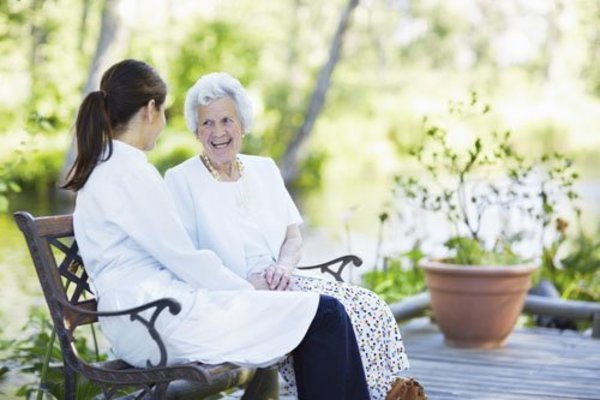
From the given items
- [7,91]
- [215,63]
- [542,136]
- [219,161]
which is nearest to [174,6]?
[215,63]

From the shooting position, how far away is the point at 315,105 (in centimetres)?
2262

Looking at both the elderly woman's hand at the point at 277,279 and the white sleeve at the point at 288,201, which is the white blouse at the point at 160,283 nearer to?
the elderly woman's hand at the point at 277,279

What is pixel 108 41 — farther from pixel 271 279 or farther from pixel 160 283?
pixel 160 283

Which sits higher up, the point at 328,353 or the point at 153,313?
the point at 153,313

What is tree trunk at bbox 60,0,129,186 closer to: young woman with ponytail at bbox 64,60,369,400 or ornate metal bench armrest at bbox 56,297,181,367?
young woman with ponytail at bbox 64,60,369,400

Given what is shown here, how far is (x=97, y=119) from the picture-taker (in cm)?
349

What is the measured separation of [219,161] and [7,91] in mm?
18889

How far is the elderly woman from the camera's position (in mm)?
3789

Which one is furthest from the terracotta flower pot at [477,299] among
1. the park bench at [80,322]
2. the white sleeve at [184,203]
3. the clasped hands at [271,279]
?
the park bench at [80,322]

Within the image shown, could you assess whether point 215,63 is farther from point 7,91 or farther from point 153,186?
point 153,186

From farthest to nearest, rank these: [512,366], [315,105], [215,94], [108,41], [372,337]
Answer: [315,105], [108,41], [512,366], [215,94], [372,337]

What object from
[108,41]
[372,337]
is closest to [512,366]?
[372,337]

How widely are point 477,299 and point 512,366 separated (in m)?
0.42

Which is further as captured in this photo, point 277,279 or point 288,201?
point 288,201
